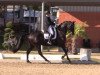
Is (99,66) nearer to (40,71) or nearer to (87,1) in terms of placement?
(40,71)

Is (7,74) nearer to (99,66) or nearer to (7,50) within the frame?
(99,66)

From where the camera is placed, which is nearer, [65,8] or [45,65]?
[45,65]

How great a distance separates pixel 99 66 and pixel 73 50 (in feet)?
23.2

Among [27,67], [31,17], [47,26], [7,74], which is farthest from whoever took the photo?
[31,17]

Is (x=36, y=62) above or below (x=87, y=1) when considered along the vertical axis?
below

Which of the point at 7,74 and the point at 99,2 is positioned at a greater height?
the point at 99,2

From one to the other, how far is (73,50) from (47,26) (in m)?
6.64

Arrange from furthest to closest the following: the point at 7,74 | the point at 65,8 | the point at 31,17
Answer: the point at 31,17
the point at 65,8
the point at 7,74

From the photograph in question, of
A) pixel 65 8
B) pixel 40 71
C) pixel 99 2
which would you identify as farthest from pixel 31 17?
pixel 40 71

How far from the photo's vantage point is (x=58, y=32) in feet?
72.1

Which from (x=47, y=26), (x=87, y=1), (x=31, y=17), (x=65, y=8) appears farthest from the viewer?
(x=31, y=17)

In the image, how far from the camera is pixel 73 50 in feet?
92.0

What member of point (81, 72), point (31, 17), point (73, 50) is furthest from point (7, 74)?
point (31, 17)

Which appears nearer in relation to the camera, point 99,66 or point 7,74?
point 7,74
